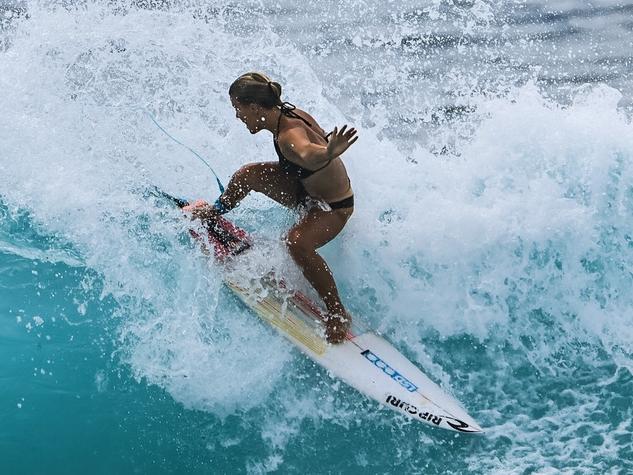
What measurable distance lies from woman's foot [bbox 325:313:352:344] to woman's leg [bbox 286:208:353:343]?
6.8 inches

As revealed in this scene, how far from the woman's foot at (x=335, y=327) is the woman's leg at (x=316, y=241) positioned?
6.8 inches

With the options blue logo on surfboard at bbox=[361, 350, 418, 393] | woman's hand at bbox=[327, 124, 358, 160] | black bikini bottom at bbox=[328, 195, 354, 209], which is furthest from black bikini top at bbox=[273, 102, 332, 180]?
blue logo on surfboard at bbox=[361, 350, 418, 393]

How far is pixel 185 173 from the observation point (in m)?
5.80

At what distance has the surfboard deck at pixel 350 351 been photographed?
457 centimetres

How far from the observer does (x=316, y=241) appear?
4504 millimetres

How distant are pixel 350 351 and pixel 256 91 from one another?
4.73 ft

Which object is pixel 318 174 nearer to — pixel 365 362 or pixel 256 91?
pixel 256 91

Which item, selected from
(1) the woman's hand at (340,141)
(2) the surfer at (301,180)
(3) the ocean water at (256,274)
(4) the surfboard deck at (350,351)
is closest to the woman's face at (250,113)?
(2) the surfer at (301,180)

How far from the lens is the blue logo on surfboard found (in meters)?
4.68

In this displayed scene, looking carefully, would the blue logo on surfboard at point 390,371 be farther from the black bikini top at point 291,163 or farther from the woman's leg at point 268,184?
the black bikini top at point 291,163

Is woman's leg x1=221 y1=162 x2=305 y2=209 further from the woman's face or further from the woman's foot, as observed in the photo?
the woman's foot

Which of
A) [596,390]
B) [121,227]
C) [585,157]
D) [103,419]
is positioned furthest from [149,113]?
[596,390]

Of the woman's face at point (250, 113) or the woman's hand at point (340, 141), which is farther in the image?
the woman's face at point (250, 113)

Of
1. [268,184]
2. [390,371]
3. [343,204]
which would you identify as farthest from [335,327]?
[268,184]
